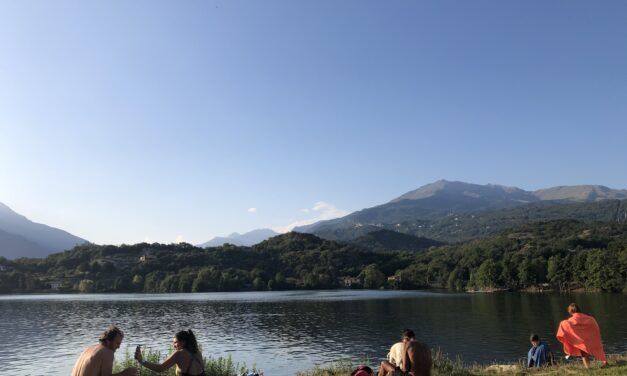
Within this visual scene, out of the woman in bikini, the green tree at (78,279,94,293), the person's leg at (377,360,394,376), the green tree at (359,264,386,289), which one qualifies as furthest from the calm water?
the green tree at (359,264,386,289)

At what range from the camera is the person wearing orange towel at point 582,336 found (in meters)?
17.0

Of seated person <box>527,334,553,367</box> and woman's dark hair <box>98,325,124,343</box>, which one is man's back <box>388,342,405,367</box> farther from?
seated person <box>527,334,553,367</box>

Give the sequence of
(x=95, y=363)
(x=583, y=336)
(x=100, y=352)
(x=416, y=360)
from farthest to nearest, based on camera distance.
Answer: (x=583, y=336) → (x=416, y=360) → (x=100, y=352) → (x=95, y=363)

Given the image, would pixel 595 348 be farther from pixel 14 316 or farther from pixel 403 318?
pixel 14 316

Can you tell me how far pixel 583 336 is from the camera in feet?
56.2

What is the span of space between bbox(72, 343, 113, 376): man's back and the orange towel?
15.5 metres

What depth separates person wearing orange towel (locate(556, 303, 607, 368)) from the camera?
17016 mm

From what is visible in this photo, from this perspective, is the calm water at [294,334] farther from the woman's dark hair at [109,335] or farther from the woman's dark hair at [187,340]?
the woman's dark hair at [109,335]

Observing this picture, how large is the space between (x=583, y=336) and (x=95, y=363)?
16.4 metres

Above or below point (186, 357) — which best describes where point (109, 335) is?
above

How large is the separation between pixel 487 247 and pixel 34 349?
602 feet

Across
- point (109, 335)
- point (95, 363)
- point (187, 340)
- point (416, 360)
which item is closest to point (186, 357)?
point (187, 340)

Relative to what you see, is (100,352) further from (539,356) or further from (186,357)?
(539,356)

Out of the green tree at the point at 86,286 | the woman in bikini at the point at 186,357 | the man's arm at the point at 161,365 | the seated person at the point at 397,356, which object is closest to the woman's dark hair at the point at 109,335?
the man's arm at the point at 161,365
